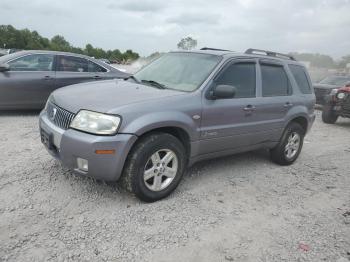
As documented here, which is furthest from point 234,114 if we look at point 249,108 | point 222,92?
point 222,92

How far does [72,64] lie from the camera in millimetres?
8203

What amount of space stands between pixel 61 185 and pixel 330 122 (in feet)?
30.0

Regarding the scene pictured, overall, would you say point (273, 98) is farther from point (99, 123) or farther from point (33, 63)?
point (33, 63)

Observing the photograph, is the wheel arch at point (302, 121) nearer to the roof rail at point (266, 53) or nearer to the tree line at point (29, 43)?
the roof rail at point (266, 53)

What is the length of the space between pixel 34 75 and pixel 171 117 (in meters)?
4.77

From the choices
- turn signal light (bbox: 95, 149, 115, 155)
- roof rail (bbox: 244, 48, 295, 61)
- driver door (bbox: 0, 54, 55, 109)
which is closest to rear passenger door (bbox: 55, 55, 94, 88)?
driver door (bbox: 0, 54, 55, 109)

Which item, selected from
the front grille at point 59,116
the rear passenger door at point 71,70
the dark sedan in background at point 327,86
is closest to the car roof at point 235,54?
the front grille at point 59,116

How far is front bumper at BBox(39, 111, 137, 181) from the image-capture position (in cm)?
355

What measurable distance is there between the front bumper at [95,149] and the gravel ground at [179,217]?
42cm

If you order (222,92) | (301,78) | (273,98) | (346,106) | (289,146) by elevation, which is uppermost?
(301,78)

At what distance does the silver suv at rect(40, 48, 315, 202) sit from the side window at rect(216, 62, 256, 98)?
0.01 m

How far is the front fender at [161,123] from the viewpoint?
3676mm

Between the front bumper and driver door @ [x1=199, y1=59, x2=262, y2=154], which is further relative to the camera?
driver door @ [x1=199, y1=59, x2=262, y2=154]

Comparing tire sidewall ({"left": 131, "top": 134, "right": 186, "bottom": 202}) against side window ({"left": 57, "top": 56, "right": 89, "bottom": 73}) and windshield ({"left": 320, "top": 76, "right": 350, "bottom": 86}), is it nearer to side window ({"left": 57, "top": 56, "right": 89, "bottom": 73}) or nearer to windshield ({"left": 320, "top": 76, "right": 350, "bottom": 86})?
side window ({"left": 57, "top": 56, "right": 89, "bottom": 73})
